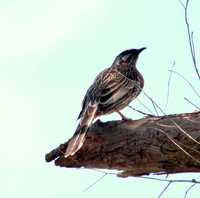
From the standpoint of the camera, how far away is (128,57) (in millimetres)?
8117

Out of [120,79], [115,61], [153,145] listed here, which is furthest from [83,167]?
[115,61]

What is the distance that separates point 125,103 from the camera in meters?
6.91

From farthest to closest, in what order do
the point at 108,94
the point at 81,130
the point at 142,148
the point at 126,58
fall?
the point at 126,58 → the point at 108,94 → the point at 81,130 → the point at 142,148

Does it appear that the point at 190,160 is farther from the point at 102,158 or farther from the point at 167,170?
the point at 102,158

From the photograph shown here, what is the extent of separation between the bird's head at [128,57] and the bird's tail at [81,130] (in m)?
1.51

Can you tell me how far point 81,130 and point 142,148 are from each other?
71 centimetres

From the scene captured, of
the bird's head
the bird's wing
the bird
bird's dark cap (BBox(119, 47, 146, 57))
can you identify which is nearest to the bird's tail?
the bird

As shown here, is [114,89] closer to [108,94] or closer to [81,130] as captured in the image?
[108,94]

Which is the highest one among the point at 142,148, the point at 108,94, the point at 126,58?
the point at 126,58

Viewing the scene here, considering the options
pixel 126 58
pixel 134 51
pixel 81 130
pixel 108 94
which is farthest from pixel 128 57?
pixel 81 130

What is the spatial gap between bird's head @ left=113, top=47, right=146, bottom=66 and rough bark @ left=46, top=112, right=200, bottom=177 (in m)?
2.31

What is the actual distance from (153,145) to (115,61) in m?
2.92

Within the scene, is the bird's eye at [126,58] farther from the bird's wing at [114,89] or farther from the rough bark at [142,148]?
the rough bark at [142,148]

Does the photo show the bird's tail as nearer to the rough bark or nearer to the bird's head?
the rough bark
